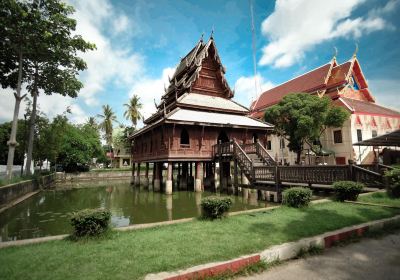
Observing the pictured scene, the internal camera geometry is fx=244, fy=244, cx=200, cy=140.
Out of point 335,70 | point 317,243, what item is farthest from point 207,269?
point 335,70

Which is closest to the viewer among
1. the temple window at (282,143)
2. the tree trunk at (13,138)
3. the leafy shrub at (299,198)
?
the leafy shrub at (299,198)

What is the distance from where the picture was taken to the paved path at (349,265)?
4039 mm

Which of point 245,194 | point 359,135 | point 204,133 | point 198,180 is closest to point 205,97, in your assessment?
point 204,133

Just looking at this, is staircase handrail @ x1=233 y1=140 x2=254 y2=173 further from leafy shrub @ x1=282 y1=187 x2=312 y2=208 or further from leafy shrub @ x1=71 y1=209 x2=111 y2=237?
leafy shrub @ x1=71 y1=209 x2=111 y2=237

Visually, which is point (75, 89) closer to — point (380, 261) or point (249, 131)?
point (249, 131)

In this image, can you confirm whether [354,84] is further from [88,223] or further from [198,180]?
[88,223]

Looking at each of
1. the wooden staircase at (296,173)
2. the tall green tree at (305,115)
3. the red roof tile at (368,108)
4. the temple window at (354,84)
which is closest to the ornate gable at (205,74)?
the tall green tree at (305,115)

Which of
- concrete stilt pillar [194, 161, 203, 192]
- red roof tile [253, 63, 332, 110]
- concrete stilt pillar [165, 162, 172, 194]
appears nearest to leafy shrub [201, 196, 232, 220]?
concrete stilt pillar [165, 162, 172, 194]

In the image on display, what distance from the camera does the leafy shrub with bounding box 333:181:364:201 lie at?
9312mm

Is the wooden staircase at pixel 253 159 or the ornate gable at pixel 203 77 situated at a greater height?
the ornate gable at pixel 203 77

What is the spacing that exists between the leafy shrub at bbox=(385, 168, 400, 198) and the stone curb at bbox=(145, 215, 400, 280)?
358cm

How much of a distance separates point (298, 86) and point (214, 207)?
3513cm

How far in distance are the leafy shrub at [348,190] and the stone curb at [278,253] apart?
105 inches

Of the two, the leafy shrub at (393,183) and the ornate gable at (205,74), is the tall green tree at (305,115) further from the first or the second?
the leafy shrub at (393,183)
